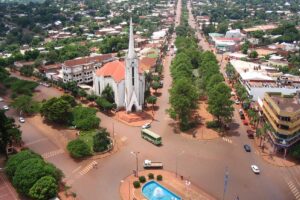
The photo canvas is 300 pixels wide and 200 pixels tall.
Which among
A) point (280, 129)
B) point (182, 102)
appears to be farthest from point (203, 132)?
point (280, 129)

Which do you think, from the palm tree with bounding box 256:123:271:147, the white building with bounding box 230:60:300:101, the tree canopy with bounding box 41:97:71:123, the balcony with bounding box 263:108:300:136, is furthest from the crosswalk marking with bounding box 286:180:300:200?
the tree canopy with bounding box 41:97:71:123

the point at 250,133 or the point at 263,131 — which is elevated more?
the point at 263,131

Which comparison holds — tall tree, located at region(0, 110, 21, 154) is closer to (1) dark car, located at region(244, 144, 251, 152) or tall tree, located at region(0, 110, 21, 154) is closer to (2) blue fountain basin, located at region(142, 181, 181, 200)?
(2) blue fountain basin, located at region(142, 181, 181, 200)

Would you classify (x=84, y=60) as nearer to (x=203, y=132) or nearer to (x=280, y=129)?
(x=203, y=132)

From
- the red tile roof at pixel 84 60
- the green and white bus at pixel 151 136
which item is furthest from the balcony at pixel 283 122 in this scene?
the red tile roof at pixel 84 60

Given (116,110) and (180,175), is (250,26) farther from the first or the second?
(180,175)

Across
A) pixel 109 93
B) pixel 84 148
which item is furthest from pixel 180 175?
pixel 109 93
